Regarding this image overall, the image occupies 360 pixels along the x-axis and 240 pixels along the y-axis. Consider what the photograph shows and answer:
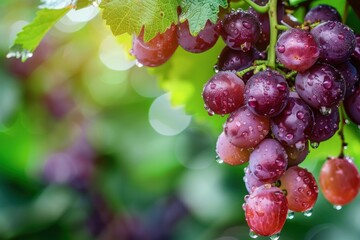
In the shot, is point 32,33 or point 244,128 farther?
point 32,33

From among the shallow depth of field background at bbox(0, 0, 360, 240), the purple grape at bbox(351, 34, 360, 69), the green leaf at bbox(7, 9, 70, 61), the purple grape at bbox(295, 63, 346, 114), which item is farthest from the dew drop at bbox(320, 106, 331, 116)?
the shallow depth of field background at bbox(0, 0, 360, 240)

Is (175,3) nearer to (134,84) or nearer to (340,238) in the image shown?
(340,238)

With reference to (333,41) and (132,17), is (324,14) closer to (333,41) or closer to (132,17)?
(333,41)

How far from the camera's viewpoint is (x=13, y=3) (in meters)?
2.89

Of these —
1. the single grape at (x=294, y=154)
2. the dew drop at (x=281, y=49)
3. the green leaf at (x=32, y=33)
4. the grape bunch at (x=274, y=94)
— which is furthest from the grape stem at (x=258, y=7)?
the green leaf at (x=32, y=33)

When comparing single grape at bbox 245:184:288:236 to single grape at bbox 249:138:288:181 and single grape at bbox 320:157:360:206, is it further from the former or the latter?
single grape at bbox 320:157:360:206

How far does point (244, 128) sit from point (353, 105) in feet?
0.72

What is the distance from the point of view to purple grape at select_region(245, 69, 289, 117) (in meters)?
0.83

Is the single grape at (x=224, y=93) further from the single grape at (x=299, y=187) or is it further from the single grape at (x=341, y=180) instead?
the single grape at (x=341, y=180)

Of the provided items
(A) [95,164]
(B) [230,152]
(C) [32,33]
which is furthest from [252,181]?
(A) [95,164]

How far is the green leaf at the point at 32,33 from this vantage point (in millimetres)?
1047

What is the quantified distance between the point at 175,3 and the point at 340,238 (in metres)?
2.03

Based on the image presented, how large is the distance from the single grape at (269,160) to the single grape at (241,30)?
0.47ft

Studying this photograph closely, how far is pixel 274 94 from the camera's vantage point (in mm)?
825
